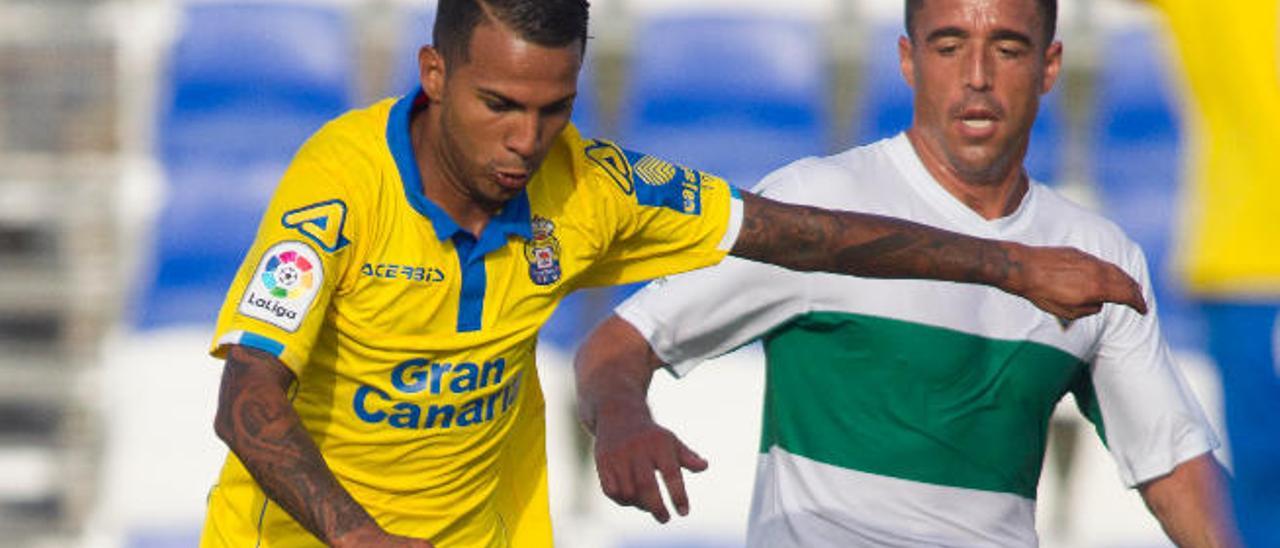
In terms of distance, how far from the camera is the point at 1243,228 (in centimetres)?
299

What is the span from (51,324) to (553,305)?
18.6ft

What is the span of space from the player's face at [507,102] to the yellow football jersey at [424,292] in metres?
0.15

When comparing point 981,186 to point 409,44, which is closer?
point 981,186

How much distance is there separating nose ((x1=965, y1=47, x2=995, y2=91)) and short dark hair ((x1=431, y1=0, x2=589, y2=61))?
111cm

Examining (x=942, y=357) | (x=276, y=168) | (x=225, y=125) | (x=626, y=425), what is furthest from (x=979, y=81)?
(x=225, y=125)

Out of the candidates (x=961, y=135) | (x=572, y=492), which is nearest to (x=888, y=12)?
(x=572, y=492)

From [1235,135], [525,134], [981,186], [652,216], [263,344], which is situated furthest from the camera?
[981,186]

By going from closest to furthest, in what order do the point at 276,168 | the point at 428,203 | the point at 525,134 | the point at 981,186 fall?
1. the point at 525,134
2. the point at 428,203
3. the point at 981,186
4. the point at 276,168

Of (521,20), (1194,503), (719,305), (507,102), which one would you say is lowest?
(1194,503)

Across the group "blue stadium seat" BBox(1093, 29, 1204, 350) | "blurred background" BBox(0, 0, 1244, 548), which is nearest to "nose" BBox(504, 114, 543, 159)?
"blurred background" BBox(0, 0, 1244, 548)

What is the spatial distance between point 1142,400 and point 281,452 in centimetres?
200

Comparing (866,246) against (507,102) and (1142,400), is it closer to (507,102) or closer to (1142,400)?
(507,102)

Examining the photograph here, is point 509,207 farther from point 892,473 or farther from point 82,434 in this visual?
point 82,434

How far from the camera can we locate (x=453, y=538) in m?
4.35
